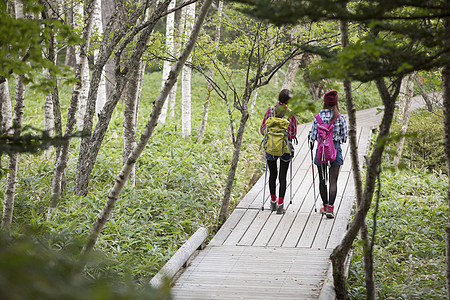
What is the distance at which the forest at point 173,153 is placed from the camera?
9.94 ft

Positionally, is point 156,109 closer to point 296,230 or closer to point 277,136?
point 277,136

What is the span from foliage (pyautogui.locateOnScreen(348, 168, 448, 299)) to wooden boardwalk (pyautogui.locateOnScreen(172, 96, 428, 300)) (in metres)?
0.51

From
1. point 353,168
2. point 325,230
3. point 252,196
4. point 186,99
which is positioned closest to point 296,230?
point 325,230

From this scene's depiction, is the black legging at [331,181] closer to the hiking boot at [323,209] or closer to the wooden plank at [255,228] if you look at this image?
the hiking boot at [323,209]

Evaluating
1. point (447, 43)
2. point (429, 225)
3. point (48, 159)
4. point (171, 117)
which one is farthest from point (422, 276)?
point (171, 117)

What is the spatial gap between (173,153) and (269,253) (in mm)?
4673

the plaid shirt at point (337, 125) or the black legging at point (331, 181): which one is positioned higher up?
the plaid shirt at point (337, 125)

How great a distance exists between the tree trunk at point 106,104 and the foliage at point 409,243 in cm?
376

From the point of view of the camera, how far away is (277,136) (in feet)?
23.5

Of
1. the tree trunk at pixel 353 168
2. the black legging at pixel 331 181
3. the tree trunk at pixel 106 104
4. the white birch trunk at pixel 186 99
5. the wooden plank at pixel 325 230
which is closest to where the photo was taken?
the tree trunk at pixel 353 168

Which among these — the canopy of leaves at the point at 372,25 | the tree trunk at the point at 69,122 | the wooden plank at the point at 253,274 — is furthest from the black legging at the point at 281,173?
the canopy of leaves at the point at 372,25

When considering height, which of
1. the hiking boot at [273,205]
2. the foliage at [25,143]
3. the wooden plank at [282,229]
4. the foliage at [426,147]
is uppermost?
the foliage at [25,143]

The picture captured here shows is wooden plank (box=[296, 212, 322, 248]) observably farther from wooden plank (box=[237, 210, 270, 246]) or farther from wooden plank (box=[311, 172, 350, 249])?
wooden plank (box=[237, 210, 270, 246])

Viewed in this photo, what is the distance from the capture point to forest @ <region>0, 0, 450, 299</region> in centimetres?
303
